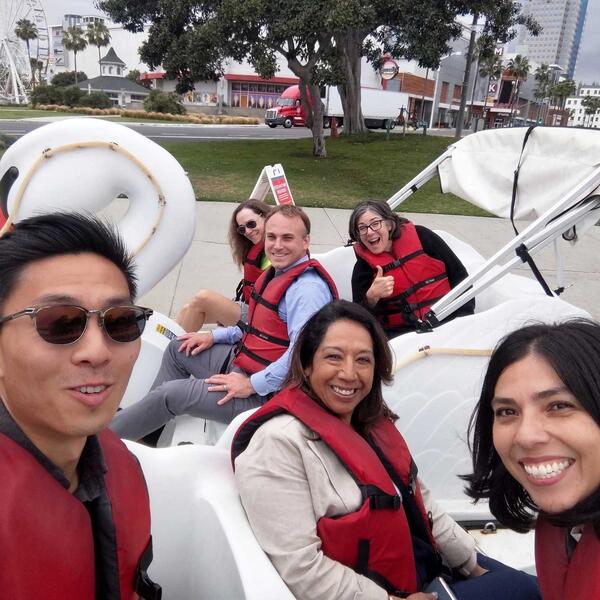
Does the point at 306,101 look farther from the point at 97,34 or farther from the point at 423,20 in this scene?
the point at 97,34

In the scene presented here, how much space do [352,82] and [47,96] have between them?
103 ft

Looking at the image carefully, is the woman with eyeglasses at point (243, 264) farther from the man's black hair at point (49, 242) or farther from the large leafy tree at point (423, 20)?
the large leafy tree at point (423, 20)

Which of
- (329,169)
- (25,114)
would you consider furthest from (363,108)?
(329,169)

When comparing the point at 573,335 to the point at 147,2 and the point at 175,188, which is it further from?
the point at 147,2

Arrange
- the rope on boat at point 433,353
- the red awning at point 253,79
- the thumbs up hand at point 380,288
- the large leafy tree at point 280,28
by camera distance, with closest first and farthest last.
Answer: the rope on boat at point 433,353
the thumbs up hand at point 380,288
the large leafy tree at point 280,28
the red awning at point 253,79

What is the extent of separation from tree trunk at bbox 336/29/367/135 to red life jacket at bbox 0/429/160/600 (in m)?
12.2

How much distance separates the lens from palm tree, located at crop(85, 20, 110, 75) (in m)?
61.4

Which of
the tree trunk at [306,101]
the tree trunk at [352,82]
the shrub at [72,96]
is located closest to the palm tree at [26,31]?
the shrub at [72,96]

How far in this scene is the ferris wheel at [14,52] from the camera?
136ft

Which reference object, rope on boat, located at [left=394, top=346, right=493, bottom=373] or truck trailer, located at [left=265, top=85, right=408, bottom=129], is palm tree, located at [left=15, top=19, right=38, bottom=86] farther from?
rope on boat, located at [left=394, top=346, right=493, bottom=373]

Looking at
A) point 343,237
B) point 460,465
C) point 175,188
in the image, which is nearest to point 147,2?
point 343,237

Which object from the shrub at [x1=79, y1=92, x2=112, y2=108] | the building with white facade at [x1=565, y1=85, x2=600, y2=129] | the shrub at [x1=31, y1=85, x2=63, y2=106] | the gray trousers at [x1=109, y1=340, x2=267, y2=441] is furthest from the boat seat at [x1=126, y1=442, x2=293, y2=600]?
the building with white facade at [x1=565, y1=85, x2=600, y2=129]

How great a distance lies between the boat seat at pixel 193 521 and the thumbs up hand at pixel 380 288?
1437 millimetres

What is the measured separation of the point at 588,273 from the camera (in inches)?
255
